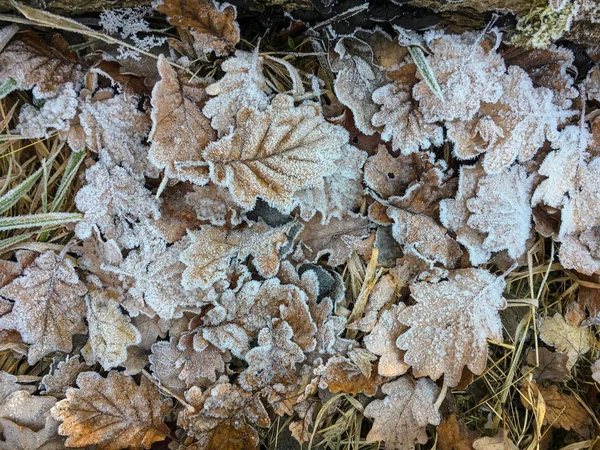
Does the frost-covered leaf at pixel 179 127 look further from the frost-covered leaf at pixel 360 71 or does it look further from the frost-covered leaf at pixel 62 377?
the frost-covered leaf at pixel 62 377

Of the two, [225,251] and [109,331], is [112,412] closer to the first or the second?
[109,331]

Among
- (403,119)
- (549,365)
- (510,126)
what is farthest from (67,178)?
(549,365)

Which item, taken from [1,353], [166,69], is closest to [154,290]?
[1,353]

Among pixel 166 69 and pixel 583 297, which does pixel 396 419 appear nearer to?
pixel 583 297

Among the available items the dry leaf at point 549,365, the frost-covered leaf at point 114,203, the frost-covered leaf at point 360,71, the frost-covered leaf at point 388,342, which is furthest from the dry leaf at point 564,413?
the frost-covered leaf at point 114,203

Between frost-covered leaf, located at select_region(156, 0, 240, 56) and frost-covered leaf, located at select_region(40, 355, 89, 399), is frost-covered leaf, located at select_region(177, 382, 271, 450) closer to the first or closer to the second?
frost-covered leaf, located at select_region(40, 355, 89, 399)

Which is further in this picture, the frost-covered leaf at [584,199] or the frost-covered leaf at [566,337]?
the frost-covered leaf at [566,337]
